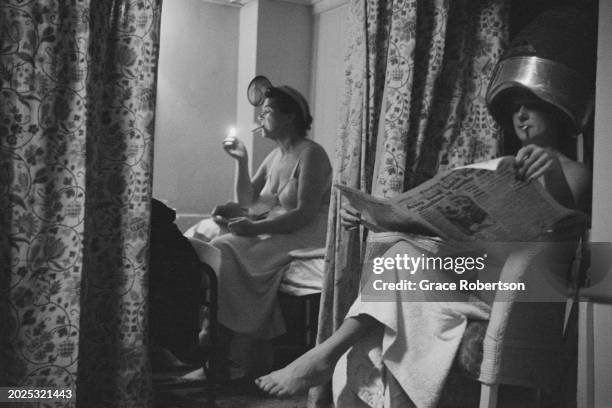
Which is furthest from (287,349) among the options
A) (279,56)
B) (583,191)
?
(279,56)

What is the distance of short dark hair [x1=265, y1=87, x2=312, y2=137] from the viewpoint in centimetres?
233

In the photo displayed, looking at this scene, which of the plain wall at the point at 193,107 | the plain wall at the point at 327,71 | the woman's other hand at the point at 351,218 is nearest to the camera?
→ the woman's other hand at the point at 351,218

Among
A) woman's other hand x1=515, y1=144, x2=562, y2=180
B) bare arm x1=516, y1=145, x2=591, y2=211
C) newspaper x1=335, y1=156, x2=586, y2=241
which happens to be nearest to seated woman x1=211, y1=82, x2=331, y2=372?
newspaper x1=335, y1=156, x2=586, y2=241

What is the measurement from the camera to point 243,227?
2.14 metres

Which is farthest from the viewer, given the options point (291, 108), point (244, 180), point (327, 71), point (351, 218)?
point (327, 71)

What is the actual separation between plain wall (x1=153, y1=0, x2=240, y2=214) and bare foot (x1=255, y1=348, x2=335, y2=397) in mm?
1483

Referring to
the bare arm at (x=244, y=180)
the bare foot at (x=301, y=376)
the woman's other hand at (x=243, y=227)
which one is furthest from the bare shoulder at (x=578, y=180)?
the bare arm at (x=244, y=180)

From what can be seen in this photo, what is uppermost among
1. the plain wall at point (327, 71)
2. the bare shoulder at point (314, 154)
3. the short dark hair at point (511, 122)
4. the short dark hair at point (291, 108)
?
the plain wall at point (327, 71)

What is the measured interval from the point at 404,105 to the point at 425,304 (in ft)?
2.03

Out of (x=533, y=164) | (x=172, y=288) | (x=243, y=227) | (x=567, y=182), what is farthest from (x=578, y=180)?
(x=243, y=227)

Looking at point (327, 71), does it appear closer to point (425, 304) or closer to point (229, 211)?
point (229, 211)

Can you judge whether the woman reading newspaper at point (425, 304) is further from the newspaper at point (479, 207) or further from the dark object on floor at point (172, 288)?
the dark object on floor at point (172, 288)

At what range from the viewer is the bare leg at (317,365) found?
1.26 meters

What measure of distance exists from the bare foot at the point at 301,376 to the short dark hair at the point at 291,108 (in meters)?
1.20
